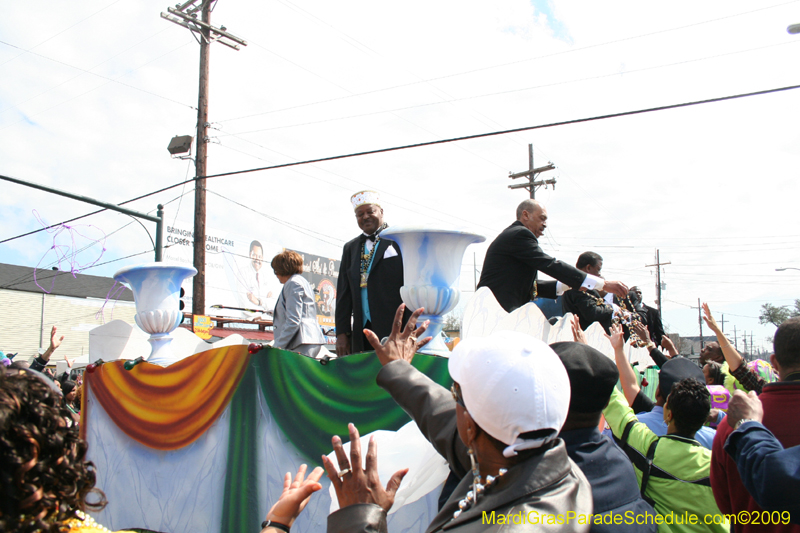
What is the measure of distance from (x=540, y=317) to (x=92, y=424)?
4010 millimetres

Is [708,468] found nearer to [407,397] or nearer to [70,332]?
[407,397]

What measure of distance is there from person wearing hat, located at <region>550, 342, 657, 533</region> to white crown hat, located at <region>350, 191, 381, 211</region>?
2.46 meters

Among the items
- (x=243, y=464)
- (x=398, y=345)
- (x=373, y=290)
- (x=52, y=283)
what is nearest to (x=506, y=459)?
(x=398, y=345)

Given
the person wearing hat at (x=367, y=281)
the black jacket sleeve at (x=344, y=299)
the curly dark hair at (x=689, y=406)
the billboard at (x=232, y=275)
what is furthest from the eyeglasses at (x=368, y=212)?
the billboard at (x=232, y=275)

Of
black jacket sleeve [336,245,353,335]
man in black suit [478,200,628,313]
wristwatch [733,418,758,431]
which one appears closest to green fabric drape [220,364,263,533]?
black jacket sleeve [336,245,353,335]

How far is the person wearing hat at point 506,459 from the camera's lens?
129cm

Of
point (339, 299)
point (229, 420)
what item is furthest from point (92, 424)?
point (339, 299)

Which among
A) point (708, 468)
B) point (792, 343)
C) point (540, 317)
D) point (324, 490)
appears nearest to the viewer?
point (792, 343)

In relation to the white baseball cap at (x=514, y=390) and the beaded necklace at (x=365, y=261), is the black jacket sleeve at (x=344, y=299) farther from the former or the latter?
the white baseball cap at (x=514, y=390)

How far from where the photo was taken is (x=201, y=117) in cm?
1316

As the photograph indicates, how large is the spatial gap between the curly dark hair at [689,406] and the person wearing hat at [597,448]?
846 mm

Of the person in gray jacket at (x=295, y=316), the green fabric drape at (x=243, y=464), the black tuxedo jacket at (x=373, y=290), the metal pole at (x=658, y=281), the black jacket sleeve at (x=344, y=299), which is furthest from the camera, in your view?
the metal pole at (x=658, y=281)

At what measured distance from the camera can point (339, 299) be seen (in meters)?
4.32

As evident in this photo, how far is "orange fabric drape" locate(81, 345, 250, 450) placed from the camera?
3.68m
